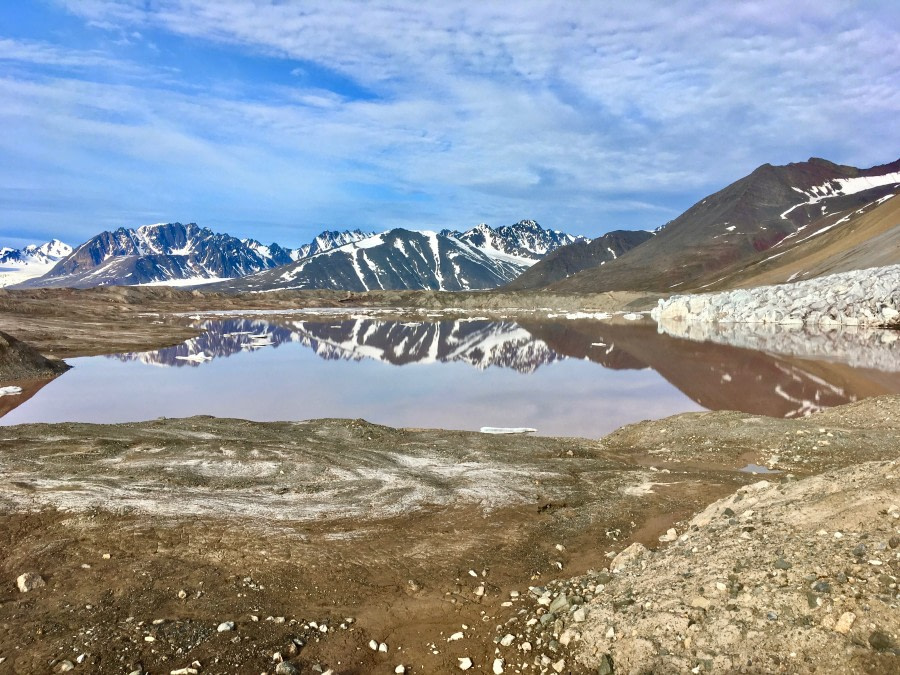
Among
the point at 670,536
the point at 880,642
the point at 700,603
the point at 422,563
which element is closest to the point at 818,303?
the point at 670,536

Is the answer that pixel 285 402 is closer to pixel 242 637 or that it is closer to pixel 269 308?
pixel 242 637

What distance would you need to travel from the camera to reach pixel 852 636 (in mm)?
6691

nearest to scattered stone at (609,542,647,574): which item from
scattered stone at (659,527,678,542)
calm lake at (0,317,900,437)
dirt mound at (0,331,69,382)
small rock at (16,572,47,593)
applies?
scattered stone at (659,527,678,542)

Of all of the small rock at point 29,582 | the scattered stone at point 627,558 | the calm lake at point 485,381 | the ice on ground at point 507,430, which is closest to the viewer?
the small rock at point 29,582

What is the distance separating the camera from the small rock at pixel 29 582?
9.16m

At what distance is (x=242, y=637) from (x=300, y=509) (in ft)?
17.8

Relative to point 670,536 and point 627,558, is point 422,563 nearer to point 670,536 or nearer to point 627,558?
point 627,558

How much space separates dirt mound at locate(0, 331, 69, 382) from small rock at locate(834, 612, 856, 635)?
50.0 metres

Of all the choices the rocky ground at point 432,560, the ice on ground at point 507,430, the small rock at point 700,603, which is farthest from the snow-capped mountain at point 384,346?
the small rock at point 700,603

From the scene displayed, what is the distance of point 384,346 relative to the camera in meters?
71.2

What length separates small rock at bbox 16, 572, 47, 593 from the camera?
916cm

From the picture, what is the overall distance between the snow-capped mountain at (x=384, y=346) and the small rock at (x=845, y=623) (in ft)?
131

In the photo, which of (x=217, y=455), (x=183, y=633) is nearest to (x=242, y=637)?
(x=183, y=633)

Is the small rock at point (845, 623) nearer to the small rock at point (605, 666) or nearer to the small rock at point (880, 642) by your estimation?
the small rock at point (880, 642)
